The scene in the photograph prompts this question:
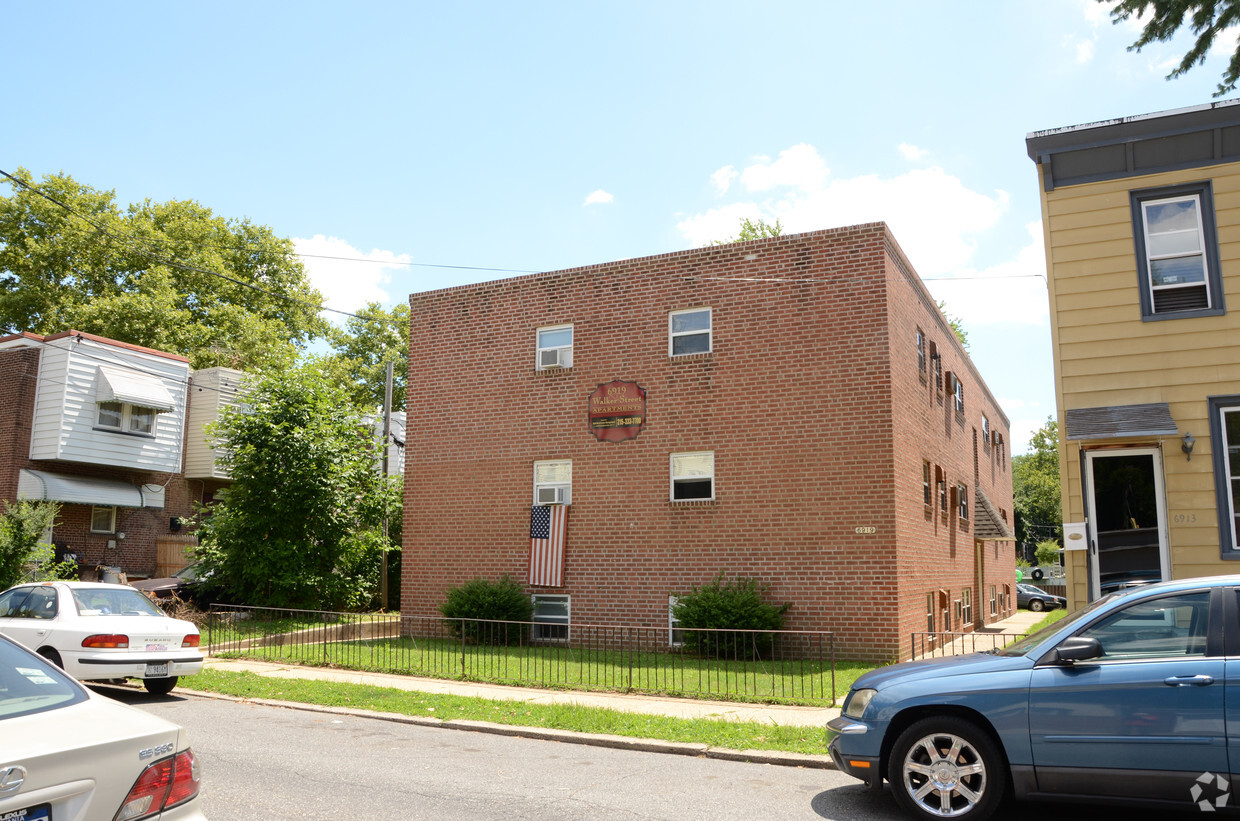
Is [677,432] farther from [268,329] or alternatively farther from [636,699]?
[268,329]

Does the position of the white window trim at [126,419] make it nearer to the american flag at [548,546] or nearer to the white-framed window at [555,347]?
the white-framed window at [555,347]

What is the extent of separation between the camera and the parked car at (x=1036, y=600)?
35188 mm

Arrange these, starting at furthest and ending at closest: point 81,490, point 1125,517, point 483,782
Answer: point 81,490 < point 1125,517 < point 483,782

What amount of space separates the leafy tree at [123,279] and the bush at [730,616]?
2529cm

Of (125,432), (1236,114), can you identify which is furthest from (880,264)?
(125,432)

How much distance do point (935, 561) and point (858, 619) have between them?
14.6 ft

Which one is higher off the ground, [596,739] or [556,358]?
[556,358]

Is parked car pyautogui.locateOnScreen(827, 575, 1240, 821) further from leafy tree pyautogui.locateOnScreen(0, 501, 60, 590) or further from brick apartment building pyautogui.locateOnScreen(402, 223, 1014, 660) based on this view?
leafy tree pyautogui.locateOnScreen(0, 501, 60, 590)

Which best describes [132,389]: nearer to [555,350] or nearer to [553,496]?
[555,350]

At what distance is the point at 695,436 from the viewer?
17.0 m

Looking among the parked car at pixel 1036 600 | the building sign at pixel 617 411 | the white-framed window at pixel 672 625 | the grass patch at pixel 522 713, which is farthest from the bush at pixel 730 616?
the parked car at pixel 1036 600

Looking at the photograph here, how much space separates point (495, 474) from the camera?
1880 cm

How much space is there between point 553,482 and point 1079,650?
1312 centimetres

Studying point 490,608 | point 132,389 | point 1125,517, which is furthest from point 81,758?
point 132,389
